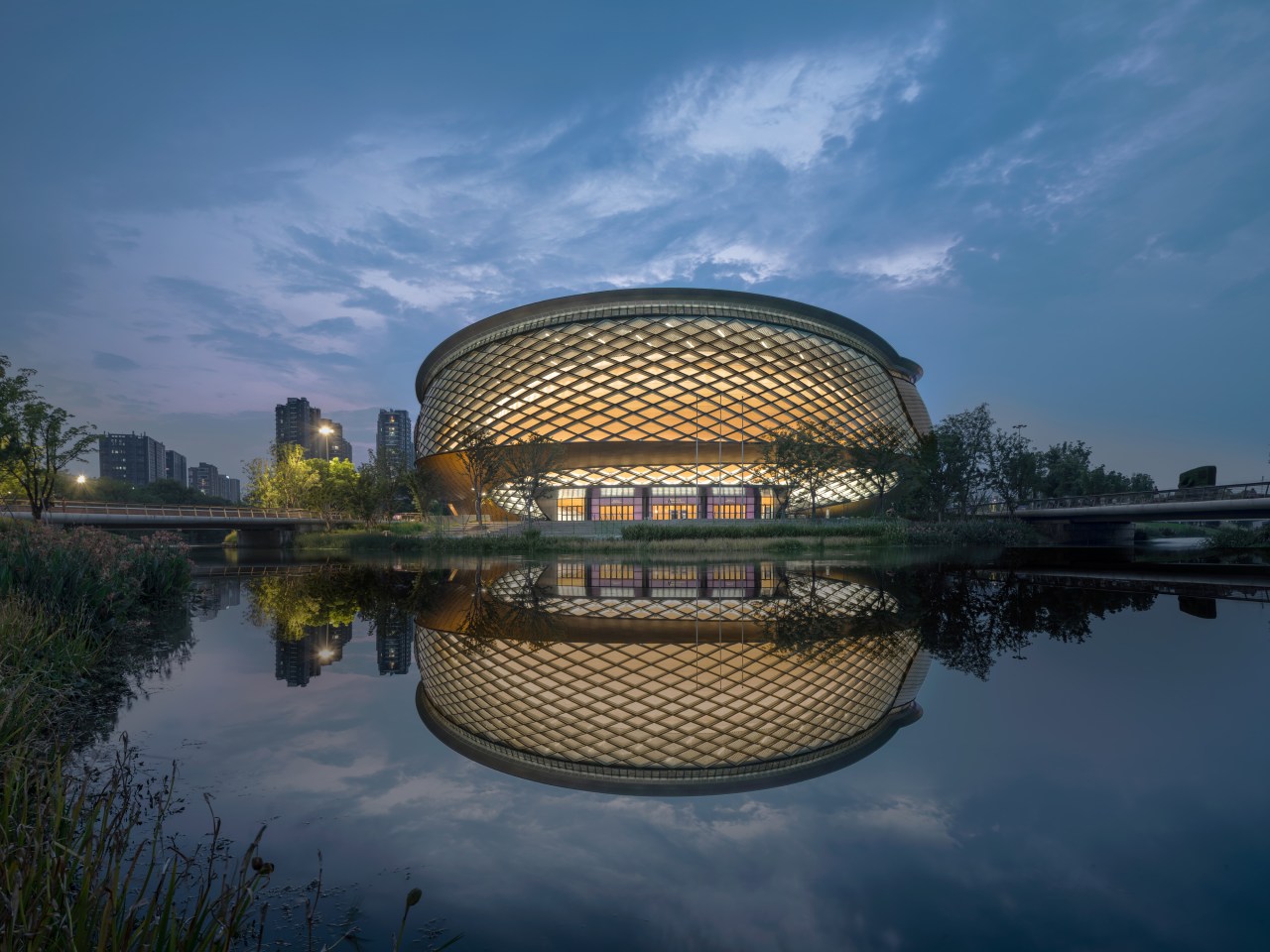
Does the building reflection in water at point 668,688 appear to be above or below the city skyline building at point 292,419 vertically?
below

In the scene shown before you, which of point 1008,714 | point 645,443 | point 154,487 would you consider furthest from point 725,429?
point 154,487

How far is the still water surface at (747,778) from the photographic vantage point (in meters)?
2.99

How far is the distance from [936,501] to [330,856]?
4534 centimetres

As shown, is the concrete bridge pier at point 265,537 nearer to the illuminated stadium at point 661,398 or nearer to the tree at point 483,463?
the illuminated stadium at point 661,398

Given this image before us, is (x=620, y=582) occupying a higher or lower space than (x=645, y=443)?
lower

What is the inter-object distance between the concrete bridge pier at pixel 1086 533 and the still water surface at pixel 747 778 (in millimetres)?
42908

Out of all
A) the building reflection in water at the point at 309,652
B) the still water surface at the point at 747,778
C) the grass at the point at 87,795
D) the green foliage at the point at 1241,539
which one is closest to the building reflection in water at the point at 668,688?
the still water surface at the point at 747,778

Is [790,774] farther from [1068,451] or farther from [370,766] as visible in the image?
[1068,451]

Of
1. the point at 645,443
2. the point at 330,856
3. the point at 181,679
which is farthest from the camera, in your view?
the point at 645,443

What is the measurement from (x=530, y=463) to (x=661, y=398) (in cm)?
1673

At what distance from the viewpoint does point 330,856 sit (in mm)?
3434

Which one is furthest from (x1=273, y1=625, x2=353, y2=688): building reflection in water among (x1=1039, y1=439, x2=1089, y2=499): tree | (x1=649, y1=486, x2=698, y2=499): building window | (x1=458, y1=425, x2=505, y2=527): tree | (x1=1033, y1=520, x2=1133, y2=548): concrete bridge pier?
(x1=1039, y1=439, x2=1089, y2=499): tree

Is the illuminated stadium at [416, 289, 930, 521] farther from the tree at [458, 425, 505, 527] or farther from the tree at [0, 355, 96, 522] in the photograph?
the tree at [0, 355, 96, 522]

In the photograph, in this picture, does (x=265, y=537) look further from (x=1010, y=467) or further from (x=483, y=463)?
(x=1010, y=467)
